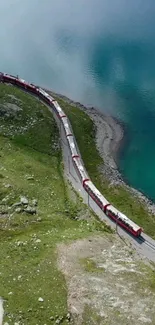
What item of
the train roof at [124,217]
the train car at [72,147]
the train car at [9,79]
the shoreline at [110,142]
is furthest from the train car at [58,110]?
the train roof at [124,217]

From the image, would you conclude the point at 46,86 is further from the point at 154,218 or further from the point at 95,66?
the point at 154,218

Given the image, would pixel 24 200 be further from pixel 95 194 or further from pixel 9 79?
pixel 9 79

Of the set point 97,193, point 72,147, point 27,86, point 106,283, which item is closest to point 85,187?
point 97,193

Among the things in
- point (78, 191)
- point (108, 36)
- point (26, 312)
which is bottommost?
point (26, 312)

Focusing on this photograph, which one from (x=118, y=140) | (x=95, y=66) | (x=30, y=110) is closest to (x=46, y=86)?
(x=95, y=66)

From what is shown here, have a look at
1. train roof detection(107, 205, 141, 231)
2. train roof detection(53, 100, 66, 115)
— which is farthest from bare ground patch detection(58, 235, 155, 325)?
train roof detection(53, 100, 66, 115)

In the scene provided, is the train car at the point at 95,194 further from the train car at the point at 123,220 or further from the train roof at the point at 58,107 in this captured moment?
the train roof at the point at 58,107
